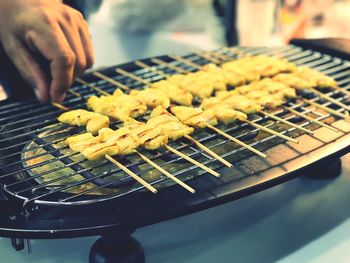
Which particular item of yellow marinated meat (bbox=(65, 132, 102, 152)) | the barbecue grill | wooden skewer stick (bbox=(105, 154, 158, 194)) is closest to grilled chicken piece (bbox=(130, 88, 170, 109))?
the barbecue grill

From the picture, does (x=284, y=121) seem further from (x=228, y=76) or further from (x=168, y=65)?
(x=168, y=65)

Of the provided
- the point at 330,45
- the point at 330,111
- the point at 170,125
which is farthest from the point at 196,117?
the point at 330,45

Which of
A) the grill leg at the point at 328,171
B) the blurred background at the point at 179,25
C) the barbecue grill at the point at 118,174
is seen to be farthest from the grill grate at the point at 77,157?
the blurred background at the point at 179,25

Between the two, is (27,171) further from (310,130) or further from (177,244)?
(310,130)

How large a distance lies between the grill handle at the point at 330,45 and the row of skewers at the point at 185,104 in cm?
22

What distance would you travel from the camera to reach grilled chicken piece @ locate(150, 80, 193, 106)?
2.01 m

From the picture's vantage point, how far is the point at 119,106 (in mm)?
1893

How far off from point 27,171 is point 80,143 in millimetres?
186

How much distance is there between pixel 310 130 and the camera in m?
1.71

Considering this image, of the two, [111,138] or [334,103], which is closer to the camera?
[111,138]

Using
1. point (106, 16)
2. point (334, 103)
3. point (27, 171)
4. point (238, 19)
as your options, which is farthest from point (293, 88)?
point (106, 16)

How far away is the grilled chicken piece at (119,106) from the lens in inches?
72.3

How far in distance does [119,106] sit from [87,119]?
16 centimetres

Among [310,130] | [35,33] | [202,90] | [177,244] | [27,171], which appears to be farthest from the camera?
[202,90]
